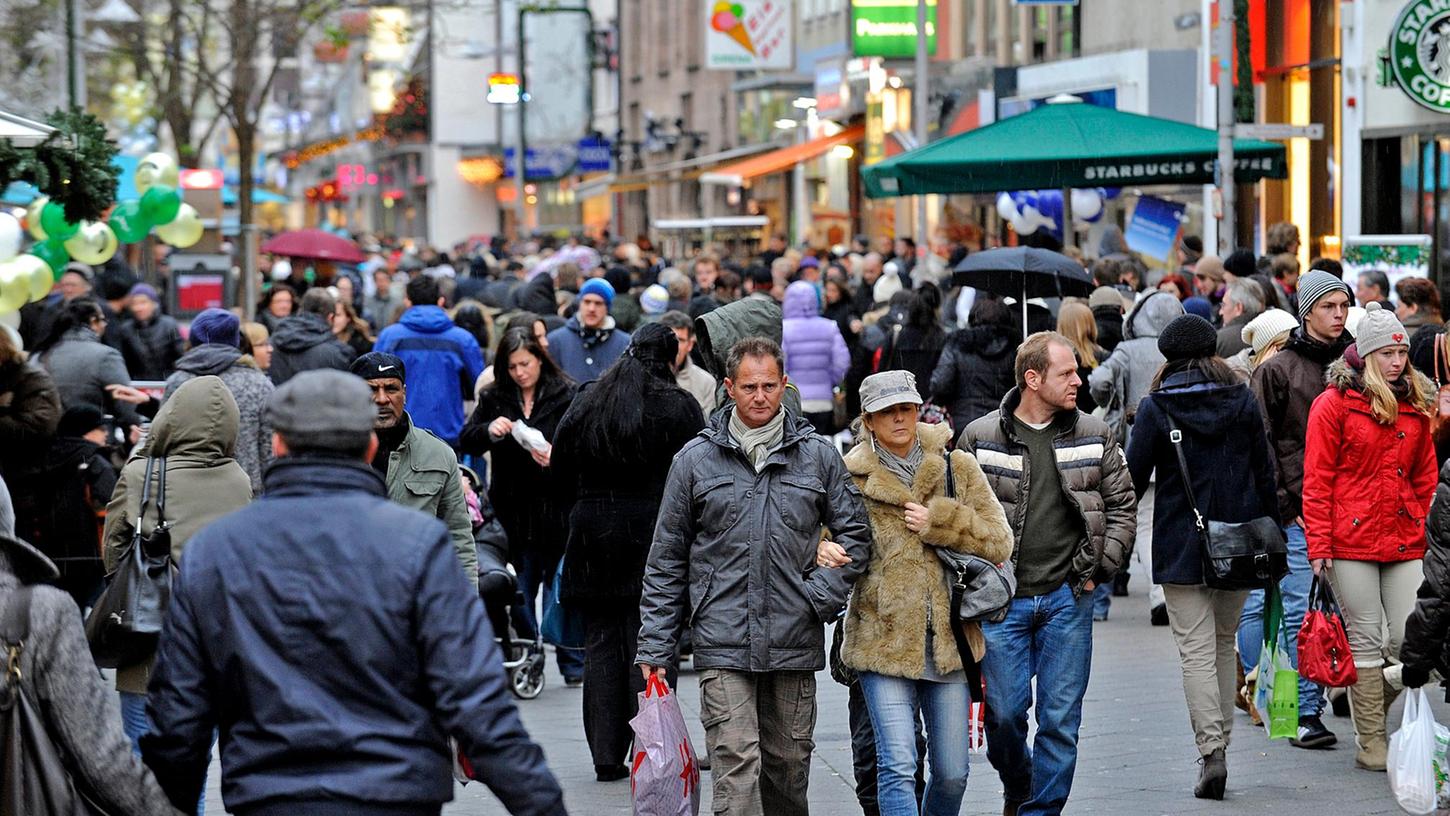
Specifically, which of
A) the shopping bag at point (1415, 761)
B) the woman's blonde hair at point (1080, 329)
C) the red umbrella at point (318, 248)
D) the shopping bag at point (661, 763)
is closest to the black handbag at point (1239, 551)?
the shopping bag at point (1415, 761)

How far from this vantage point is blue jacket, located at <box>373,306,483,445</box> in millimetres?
13055

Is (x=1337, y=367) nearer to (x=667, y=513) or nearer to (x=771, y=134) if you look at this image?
(x=667, y=513)

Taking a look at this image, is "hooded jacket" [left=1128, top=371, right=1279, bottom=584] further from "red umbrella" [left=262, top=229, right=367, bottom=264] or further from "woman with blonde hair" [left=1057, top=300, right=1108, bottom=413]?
"red umbrella" [left=262, top=229, right=367, bottom=264]

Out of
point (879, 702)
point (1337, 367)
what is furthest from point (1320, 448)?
point (879, 702)

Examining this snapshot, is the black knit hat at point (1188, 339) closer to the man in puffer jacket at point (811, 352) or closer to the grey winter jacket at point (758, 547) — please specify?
the grey winter jacket at point (758, 547)

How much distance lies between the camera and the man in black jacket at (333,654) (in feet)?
14.1

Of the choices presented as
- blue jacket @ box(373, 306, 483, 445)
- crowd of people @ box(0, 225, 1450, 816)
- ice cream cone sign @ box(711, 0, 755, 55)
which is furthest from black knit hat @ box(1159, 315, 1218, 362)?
ice cream cone sign @ box(711, 0, 755, 55)

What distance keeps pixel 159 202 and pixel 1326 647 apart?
11.6 meters

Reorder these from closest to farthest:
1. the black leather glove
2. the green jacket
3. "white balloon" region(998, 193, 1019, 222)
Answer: the black leather glove
the green jacket
"white balloon" region(998, 193, 1019, 222)

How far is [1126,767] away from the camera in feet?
28.9

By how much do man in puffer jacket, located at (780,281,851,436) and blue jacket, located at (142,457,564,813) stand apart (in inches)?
459

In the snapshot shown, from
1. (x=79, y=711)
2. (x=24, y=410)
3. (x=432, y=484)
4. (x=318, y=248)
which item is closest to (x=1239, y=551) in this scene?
(x=432, y=484)

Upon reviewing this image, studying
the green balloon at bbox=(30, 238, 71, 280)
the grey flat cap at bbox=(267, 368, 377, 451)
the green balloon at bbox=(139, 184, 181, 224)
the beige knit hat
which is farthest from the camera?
the green balloon at bbox=(139, 184, 181, 224)

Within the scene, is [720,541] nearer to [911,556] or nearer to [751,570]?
[751,570]
